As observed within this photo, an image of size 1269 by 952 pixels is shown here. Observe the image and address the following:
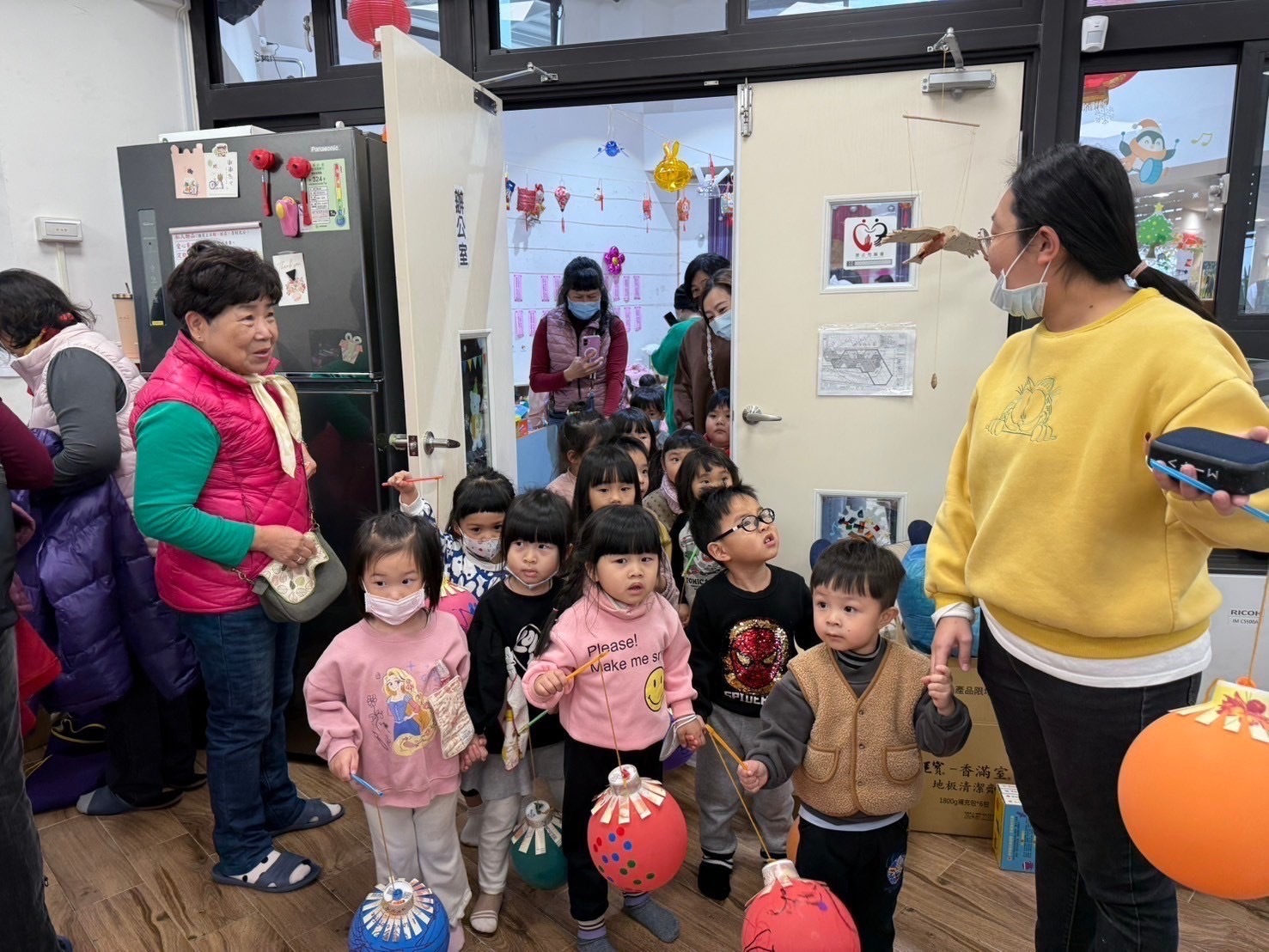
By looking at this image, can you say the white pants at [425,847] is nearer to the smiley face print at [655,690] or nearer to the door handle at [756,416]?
the smiley face print at [655,690]

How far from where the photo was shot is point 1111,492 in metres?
1.09

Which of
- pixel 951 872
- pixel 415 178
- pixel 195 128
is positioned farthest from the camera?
pixel 195 128

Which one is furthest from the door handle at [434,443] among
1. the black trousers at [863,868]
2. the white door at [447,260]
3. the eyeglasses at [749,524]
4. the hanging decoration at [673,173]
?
the hanging decoration at [673,173]

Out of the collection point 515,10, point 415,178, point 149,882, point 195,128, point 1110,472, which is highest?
point 515,10

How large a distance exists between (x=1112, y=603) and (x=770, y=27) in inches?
86.8

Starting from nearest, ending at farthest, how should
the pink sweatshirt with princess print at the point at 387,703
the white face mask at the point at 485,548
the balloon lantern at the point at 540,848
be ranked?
the pink sweatshirt with princess print at the point at 387,703 → the balloon lantern at the point at 540,848 → the white face mask at the point at 485,548

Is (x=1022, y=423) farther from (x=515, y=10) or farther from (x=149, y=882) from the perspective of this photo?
(x=515, y=10)

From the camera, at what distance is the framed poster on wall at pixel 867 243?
8.74 feet

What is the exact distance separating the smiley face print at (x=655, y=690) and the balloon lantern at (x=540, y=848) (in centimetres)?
39

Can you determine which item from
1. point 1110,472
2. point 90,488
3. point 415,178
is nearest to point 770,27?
point 415,178

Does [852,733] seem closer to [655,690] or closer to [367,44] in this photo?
[655,690]

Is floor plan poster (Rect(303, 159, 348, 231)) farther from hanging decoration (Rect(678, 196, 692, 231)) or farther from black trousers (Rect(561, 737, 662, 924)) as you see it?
hanging decoration (Rect(678, 196, 692, 231))

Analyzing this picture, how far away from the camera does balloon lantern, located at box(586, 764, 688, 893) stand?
146cm

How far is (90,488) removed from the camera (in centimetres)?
215
